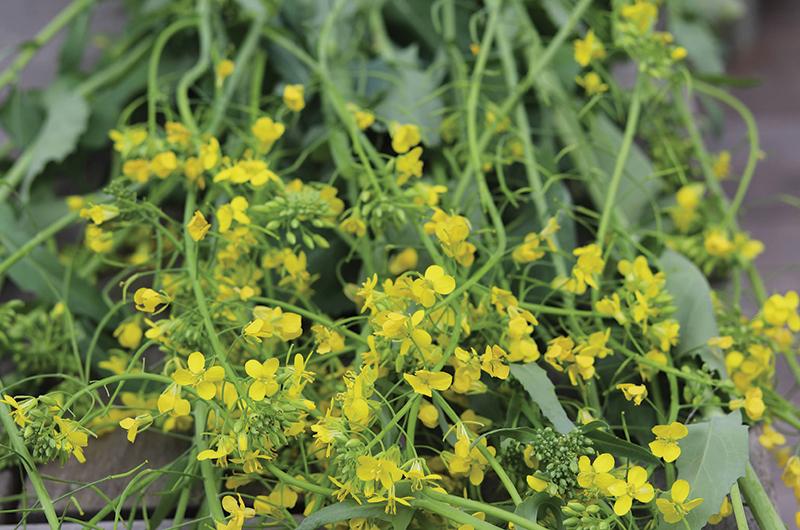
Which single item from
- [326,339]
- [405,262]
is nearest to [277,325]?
[326,339]

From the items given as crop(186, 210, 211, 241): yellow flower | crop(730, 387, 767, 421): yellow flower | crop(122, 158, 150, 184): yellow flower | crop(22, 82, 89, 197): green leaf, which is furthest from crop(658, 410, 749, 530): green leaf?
crop(22, 82, 89, 197): green leaf

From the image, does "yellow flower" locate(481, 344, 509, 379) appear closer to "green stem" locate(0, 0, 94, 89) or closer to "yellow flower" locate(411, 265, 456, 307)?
"yellow flower" locate(411, 265, 456, 307)

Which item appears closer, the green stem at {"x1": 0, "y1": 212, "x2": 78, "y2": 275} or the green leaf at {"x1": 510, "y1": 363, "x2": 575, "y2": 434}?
the green leaf at {"x1": 510, "y1": 363, "x2": 575, "y2": 434}

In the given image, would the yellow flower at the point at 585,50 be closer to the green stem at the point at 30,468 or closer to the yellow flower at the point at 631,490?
the yellow flower at the point at 631,490

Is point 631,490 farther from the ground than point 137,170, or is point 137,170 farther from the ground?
point 137,170

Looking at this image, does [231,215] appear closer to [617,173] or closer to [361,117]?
[361,117]
